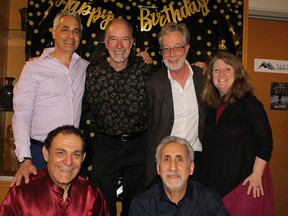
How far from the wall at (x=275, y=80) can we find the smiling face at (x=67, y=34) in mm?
2616

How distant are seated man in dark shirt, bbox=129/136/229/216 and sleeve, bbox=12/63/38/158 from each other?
2.56 feet

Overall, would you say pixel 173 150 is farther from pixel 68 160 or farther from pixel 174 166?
pixel 68 160

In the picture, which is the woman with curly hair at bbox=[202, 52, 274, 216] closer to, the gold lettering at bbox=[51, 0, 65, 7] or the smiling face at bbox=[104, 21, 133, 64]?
the smiling face at bbox=[104, 21, 133, 64]

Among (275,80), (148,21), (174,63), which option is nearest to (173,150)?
(174,63)

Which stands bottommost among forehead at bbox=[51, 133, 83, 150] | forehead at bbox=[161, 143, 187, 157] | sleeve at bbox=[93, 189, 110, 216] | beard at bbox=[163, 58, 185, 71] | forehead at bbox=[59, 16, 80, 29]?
sleeve at bbox=[93, 189, 110, 216]

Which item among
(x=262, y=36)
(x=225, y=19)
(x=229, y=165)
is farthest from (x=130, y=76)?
(x=262, y=36)

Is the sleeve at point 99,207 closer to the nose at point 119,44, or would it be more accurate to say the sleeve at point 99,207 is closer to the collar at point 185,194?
the collar at point 185,194

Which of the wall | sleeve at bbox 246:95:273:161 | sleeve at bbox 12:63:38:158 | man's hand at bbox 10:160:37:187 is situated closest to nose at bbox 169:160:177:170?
sleeve at bbox 246:95:273:161

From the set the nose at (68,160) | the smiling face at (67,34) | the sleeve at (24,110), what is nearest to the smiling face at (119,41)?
the smiling face at (67,34)

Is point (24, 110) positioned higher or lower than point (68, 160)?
higher

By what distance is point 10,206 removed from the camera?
1786 millimetres

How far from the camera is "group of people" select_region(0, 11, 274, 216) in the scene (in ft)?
6.98

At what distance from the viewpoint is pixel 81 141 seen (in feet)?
6.26

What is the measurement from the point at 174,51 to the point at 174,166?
0.89m
